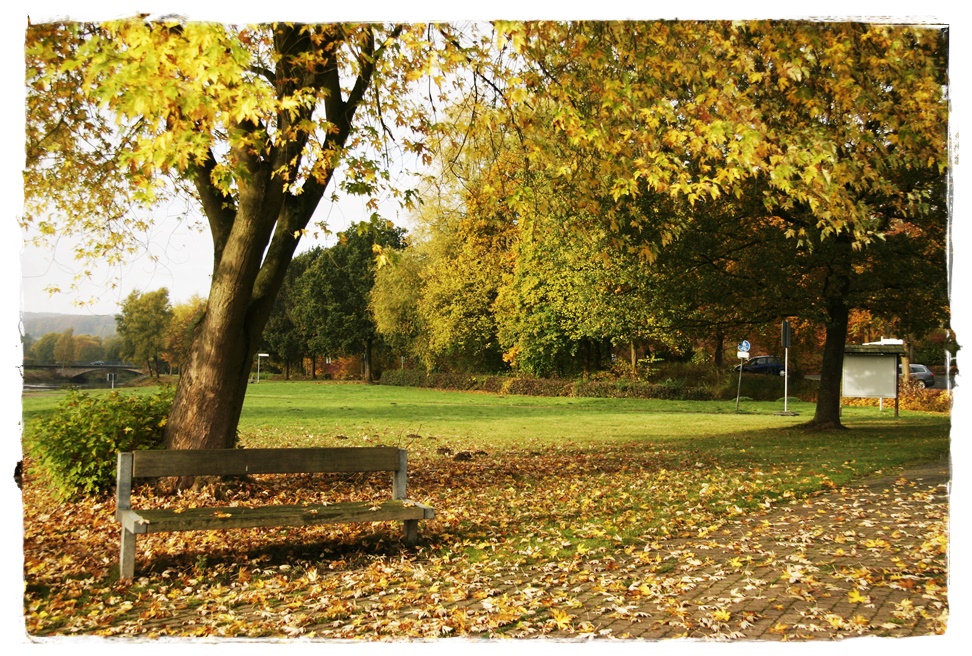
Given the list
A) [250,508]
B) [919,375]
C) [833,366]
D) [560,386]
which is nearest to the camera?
[250,508]

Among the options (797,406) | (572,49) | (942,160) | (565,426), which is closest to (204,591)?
(572,49)

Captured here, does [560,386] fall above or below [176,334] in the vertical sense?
below

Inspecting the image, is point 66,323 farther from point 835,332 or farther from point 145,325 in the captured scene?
point 835,332

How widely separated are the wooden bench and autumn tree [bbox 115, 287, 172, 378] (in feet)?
12.5

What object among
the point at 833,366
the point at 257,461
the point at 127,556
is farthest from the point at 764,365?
the point at 127,556

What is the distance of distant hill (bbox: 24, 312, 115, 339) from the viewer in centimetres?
491

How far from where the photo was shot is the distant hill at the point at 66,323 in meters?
4.91

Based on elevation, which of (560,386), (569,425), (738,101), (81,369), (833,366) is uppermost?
(738,101)

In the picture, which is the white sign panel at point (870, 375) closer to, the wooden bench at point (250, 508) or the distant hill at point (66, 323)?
the wooden bench at point (250, 508)

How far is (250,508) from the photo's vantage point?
585cm

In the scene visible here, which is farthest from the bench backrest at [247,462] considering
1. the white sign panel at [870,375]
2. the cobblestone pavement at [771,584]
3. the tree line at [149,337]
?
the white sign panel at [870,375]

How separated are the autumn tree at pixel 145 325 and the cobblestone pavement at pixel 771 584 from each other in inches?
234

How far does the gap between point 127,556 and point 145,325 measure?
5.46 m

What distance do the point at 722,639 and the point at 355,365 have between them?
23.5m
